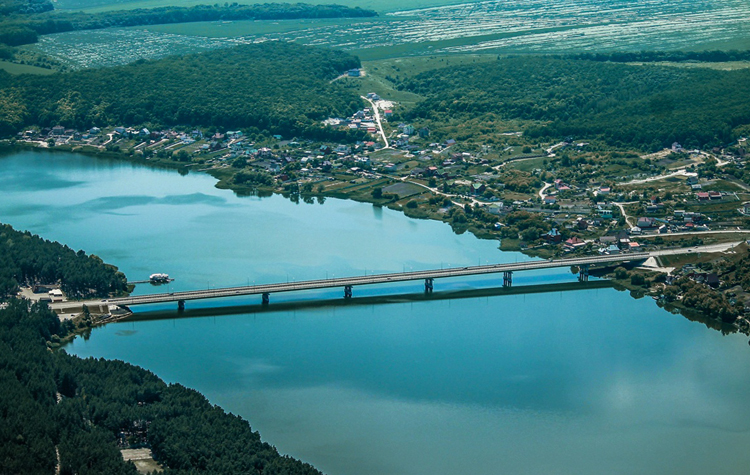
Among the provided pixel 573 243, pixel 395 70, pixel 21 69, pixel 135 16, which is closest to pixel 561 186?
pixel 573 243

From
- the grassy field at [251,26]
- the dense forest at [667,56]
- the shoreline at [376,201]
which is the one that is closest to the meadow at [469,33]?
the grassy field at [251,26]

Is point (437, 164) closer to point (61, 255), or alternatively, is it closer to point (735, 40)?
point (61, 255)

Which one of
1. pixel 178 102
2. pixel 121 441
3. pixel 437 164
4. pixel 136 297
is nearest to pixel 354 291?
pixel 136 297

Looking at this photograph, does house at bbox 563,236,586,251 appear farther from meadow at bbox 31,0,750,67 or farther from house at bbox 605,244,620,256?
meadow at bbox 31,0,750,67

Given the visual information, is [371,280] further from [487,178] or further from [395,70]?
[395,70]

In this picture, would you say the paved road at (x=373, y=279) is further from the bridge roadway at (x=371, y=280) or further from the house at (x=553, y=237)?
the house at (x=553, y=237)

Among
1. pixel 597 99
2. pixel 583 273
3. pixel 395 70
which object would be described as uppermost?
pixel 395 70

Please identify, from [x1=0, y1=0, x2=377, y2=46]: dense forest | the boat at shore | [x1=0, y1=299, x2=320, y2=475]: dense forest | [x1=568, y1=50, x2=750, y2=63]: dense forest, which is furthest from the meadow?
[x1=0, y1=299, x2=320, y2=475]: dense forest
